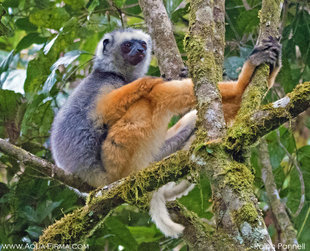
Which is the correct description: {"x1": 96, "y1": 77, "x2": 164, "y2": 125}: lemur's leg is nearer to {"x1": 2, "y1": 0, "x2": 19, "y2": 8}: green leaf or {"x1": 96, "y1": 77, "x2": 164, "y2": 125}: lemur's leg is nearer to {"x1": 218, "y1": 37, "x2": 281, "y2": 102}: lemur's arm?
{"x1": 218, "y1": 37, "x2": 281, "y2": 102}: lemur's arm

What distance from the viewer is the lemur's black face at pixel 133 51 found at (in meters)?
6.27

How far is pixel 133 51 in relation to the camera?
631 cm

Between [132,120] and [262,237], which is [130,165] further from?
[262,237]

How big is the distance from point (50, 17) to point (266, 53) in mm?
3681

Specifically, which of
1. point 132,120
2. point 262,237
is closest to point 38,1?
point 132,120

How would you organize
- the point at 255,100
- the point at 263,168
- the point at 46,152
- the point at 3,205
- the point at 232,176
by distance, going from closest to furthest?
the point at 232,176, the point at 255,100, the point at 263,168, the point at 3,205, the point at 46,152

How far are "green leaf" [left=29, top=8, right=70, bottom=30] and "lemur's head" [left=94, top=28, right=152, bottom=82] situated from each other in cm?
73

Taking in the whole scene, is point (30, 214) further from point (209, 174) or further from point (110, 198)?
point (209, 174)

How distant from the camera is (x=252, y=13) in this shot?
591cm

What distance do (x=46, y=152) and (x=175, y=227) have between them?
2789mm

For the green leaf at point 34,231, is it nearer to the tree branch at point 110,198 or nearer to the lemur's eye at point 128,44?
the tree branch at point 110,198

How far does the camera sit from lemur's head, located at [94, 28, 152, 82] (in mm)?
6219

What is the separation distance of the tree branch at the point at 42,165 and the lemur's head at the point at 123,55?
1.86 meters

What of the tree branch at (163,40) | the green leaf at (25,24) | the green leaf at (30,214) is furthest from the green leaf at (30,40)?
the green leaf at (30,214)
